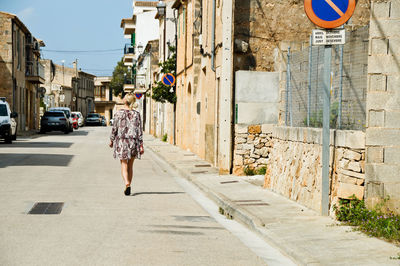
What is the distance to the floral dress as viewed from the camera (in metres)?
11.2

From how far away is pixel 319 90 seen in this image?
33.1 ft

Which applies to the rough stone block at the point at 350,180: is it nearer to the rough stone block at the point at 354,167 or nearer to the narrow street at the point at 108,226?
the rough stone block at the point at 354,167

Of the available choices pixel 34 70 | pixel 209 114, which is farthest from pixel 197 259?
pixel 34 70

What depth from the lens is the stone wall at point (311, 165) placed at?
805 cm

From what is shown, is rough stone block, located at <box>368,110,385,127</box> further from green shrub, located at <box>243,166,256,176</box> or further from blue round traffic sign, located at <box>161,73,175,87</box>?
blue round traffic sign, located at <box>161,73,175,87</box>

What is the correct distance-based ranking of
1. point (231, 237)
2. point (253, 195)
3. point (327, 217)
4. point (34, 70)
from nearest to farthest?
point (231, 237) → point (327, 217) → point (253, 195) → point (34, 70)

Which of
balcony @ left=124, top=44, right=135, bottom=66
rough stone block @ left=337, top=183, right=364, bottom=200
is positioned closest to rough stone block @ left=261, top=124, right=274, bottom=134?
rough stone block @ left=337, top=183, right=364, bottom=200

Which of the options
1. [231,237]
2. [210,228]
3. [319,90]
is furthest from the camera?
[319,90]

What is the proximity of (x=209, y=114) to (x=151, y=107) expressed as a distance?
29.1 m

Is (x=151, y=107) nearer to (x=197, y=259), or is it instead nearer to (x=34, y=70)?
(x=34, y=70)

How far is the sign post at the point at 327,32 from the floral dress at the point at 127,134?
3963mm

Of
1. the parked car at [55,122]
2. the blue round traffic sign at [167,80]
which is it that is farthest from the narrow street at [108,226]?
the parked car at [55,122]

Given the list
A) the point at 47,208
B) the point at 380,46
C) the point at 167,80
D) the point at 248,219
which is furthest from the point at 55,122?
the point at 380,46

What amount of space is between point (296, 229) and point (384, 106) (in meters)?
1.93
